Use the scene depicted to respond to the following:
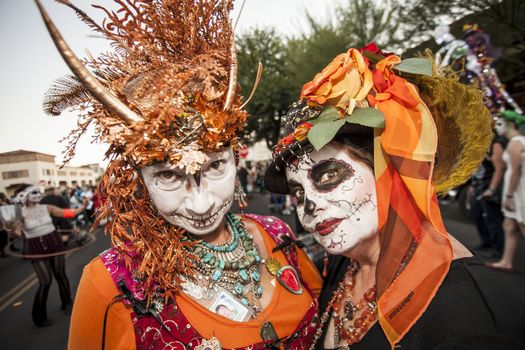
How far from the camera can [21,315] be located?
5020 mm

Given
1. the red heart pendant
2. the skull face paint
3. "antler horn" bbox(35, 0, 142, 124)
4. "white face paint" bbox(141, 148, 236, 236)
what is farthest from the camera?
the skull face paint

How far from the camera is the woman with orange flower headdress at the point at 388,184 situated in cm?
118

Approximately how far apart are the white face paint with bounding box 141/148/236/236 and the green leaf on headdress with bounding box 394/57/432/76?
874mm

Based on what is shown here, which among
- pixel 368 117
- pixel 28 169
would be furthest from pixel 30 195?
pixel 368 117

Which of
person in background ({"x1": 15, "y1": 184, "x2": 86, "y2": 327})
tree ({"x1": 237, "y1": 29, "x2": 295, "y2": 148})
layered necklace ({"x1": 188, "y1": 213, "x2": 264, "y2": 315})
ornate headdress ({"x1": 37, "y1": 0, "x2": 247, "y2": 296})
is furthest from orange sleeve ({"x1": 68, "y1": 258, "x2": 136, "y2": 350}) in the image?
tree ({"x1": 237, "y1": 29, "x2": 295, "y2": 148})

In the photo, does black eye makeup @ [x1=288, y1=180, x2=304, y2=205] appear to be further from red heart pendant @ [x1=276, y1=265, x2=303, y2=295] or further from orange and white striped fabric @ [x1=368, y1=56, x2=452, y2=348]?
red heart pendant @ [x1=276, y1=265, x2=303, y2=295]

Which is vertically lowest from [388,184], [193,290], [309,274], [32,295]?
[32,295]

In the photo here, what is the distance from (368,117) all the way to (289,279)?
99 centimetres

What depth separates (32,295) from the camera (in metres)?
5.96

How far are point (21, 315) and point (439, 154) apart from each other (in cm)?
634

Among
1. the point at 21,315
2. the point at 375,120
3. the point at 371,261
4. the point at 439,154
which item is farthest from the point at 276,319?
the point at 21,315

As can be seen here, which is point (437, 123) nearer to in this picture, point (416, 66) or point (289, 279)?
point (416, 66)

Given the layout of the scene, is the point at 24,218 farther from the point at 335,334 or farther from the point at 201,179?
the point at 335,334

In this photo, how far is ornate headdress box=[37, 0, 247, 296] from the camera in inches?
50.6
